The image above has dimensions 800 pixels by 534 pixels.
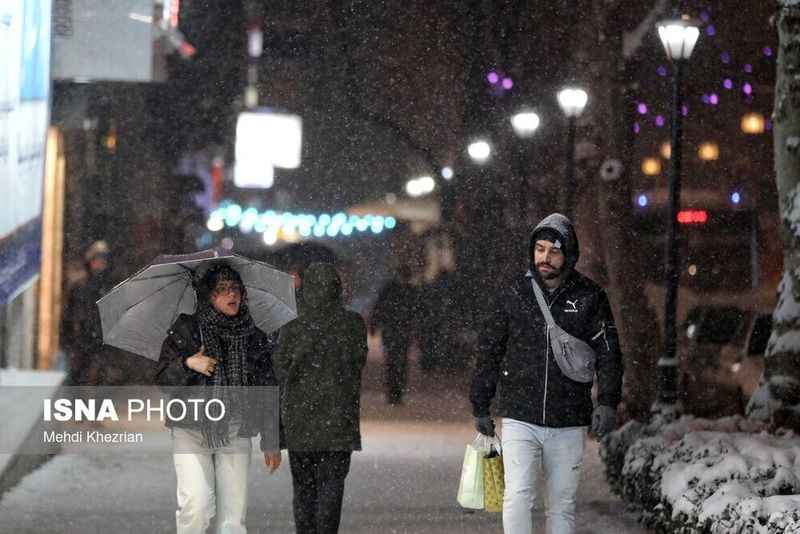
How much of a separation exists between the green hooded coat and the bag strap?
1155mm

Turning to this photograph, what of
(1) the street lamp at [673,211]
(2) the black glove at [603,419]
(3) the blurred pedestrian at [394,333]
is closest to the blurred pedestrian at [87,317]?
(3) the blurred pedestrian at [394,333]

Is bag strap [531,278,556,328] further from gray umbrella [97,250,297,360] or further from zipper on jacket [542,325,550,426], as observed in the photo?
gray umbrella [97,250,297,360]

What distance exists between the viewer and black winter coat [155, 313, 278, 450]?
6797mm

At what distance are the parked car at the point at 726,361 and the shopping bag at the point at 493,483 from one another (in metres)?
8.76

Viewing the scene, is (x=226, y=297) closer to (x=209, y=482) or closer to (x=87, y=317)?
(x=209, y=482)

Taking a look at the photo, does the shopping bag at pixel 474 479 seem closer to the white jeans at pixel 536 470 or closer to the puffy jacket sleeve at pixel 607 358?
the white jeans at pixel 536 470

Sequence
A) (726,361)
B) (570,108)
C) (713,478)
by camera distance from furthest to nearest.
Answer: (570,108) < (726,361) < (713,478)

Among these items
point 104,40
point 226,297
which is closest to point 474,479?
point 226,297

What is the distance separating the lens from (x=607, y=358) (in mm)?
7184

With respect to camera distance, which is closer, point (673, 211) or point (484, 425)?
point (484, 425)

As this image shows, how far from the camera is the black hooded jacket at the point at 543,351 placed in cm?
713

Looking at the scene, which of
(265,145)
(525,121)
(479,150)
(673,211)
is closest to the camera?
(673,211)

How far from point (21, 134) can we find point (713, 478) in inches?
267

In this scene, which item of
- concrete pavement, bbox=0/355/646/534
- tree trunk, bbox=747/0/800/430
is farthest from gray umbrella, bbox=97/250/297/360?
tree trunk, bbox=747/0/800/430
